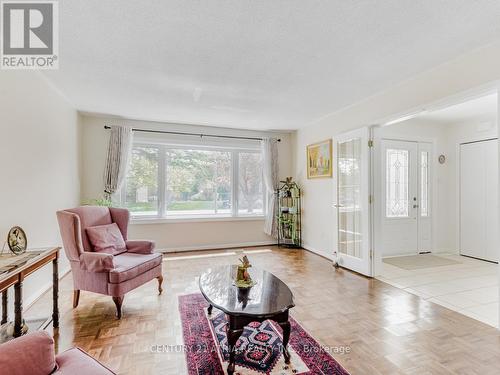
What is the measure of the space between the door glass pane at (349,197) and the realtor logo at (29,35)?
3.69 m

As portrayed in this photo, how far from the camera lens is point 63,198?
3.64 metres

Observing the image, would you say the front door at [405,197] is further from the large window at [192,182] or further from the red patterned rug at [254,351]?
the red patterned rug at [254,351]

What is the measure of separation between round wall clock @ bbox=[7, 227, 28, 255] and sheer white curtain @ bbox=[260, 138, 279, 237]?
407cm

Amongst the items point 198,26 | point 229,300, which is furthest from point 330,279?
point 198,26

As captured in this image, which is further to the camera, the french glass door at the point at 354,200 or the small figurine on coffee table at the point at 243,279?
the french glass door at the point at 354,200

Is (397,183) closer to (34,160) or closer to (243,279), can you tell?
(243,279)

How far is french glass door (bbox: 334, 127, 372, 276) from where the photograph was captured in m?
3.61

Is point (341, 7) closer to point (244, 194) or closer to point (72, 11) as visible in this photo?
point (72, 11)

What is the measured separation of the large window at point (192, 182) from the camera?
4.84m

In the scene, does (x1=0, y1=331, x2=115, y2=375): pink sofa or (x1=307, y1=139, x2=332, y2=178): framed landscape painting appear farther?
(x1=307, y1=139, x2=332, y2=178): framed landscape painting

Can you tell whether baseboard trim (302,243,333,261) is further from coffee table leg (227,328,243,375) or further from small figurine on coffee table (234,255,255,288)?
coffee table leg (227,328,243,375)

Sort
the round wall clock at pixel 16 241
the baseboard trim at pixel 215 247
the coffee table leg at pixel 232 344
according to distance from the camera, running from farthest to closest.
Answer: the baseboard trim at pixel 215 247
the round wall clock at pixel 16 241
the coffee table leg at pixel 232 344

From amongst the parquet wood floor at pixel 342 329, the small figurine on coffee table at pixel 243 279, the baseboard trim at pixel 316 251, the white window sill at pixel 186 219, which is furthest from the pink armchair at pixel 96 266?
the baseboard trim at pixel 316 251

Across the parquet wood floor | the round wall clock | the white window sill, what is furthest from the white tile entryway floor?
the round wall clock
